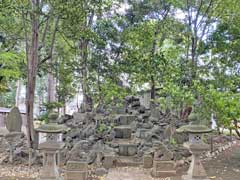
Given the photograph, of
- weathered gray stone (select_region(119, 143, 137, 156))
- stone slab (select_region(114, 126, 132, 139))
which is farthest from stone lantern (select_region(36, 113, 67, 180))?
stone slab (select_region(114, 126, 132, 139))

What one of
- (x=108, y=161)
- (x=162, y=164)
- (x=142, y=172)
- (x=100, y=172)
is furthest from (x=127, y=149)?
(x=162, y=164)

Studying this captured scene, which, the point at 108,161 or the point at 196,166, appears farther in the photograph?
the point at 108,161

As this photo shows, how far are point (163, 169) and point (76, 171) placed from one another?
194 centimetres

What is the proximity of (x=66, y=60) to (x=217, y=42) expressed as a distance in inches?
208


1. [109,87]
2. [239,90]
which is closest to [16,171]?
[109,87]

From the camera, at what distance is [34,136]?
816 centimetres

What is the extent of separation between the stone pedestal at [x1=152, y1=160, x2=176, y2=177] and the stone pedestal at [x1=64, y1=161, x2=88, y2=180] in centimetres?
158

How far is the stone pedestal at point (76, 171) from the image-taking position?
6.39 metres

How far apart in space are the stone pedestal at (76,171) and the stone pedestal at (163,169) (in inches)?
62.3

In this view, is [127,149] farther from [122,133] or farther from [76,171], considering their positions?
[76,171]

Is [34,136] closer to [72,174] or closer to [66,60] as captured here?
[72,174]

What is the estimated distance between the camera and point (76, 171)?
6434 millimetres

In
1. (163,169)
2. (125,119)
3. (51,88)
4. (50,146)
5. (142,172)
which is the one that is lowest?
(142,172)

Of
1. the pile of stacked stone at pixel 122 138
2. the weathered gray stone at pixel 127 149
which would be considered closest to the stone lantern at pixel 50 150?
the pile of stacked stone at pixel 122 138
